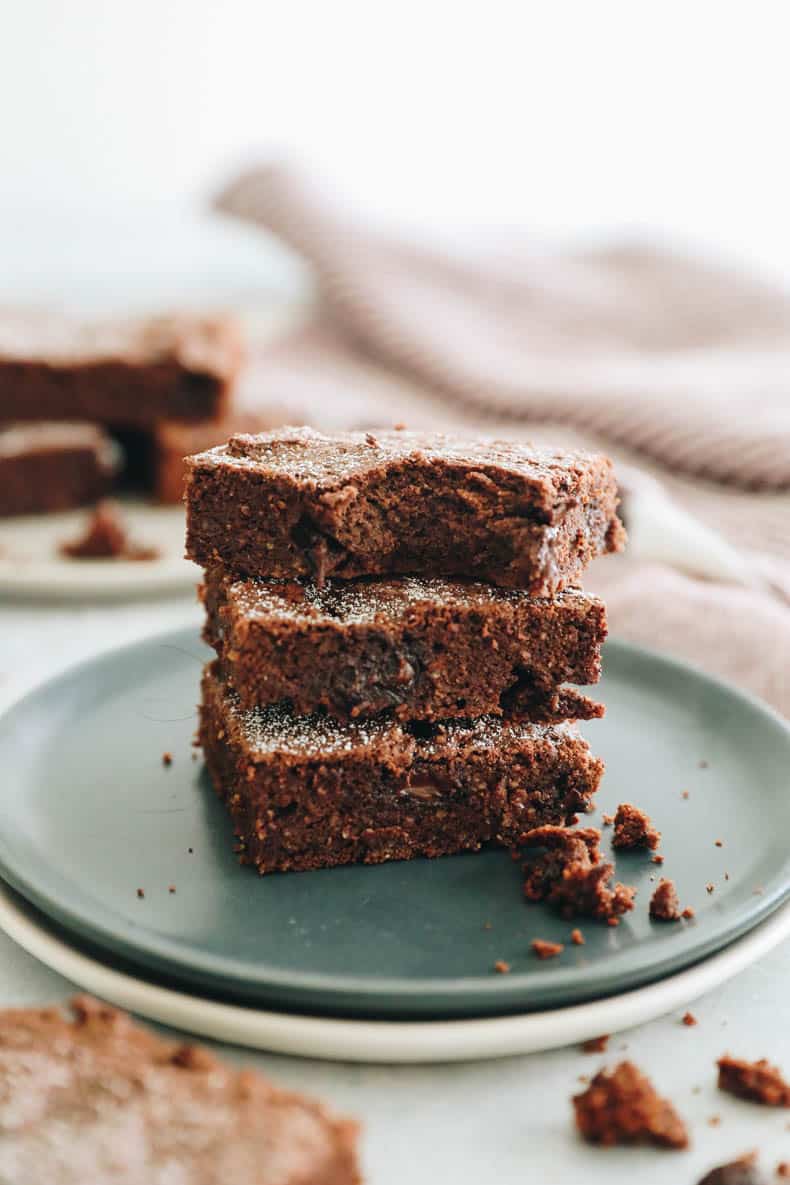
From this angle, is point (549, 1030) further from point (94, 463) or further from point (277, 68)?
point (277, 68)

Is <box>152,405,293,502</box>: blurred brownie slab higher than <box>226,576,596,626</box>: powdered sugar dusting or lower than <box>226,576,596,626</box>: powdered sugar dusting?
lower

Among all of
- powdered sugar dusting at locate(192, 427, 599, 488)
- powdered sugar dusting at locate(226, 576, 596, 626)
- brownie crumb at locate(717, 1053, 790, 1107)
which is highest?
powdered sugar dusting at locate(192, 427, 599, 488)

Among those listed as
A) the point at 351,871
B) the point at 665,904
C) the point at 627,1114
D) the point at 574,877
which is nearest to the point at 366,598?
the point at 351,871

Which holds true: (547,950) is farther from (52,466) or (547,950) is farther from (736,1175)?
(52,466)

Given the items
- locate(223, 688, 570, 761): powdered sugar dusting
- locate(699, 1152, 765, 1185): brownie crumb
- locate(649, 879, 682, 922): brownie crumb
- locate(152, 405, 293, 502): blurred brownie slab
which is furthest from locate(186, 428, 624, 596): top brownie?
locate(152, 405, 293, 502): blurred brownie slab

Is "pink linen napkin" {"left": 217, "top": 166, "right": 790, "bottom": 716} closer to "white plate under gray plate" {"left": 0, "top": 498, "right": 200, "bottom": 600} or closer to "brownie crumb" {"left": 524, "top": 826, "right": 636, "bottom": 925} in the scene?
"white plate under gray plate" {"left": 0, "top": 498, "right": 200, "bottom": 600}

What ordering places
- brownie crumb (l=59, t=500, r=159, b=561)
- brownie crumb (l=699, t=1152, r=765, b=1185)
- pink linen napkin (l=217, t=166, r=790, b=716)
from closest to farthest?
brownie crumb (l=699, t=1152, r=765, b=1185) → brownie crumb (l=59, t=500, r=159, b=561) → pink linen napkin (l=217, t=166, r=790, b=716)
